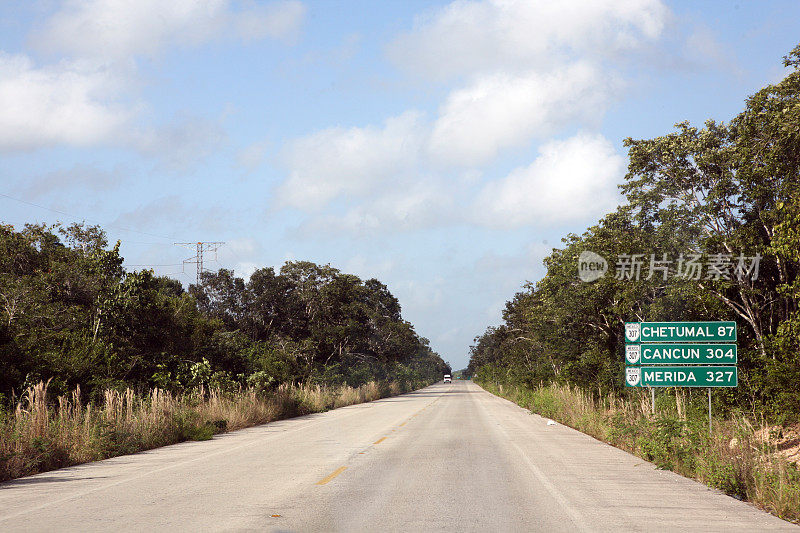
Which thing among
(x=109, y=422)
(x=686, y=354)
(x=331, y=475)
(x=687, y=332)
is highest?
(x=687, y=332)

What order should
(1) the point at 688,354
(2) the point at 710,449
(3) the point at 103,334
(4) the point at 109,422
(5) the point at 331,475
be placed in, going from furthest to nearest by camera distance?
1. (3) the point at 103,334
2. (4) the point at 109,422
3. (1) the point at 688,354
4. (2) the point at 710,449
5. (5) the point at 331,475

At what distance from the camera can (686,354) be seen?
14.9m

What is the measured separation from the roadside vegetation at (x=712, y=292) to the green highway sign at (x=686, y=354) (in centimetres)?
94

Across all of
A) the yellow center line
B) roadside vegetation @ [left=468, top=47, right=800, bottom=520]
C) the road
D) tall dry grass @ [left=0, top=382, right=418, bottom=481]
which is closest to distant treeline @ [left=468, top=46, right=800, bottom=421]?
roadside vegetation @ [left=468, top=47, right=800, bottom=520]

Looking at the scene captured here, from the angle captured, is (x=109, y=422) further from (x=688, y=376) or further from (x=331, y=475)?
(x=688, y=376)

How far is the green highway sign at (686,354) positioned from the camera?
14489 mm

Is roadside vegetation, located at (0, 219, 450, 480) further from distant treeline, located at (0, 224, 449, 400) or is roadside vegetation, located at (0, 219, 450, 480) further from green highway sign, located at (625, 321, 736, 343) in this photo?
green highway sign, located at (625, 321, 736, 343)

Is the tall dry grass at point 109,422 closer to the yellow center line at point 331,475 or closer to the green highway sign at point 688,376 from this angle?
the yellow center line at point 331,475

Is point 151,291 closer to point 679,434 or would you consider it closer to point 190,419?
point 190,419

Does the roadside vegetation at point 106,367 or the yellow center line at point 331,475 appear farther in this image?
the roadside vegetation at point 106,367

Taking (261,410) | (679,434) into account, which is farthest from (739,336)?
(261,410)

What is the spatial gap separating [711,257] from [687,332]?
399 cm

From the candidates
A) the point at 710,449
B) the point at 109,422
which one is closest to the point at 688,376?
the point at 710,449

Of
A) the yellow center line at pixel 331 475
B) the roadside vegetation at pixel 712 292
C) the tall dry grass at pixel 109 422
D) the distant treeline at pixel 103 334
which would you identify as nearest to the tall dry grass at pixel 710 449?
the roadside vegetation at pixel 712 292
